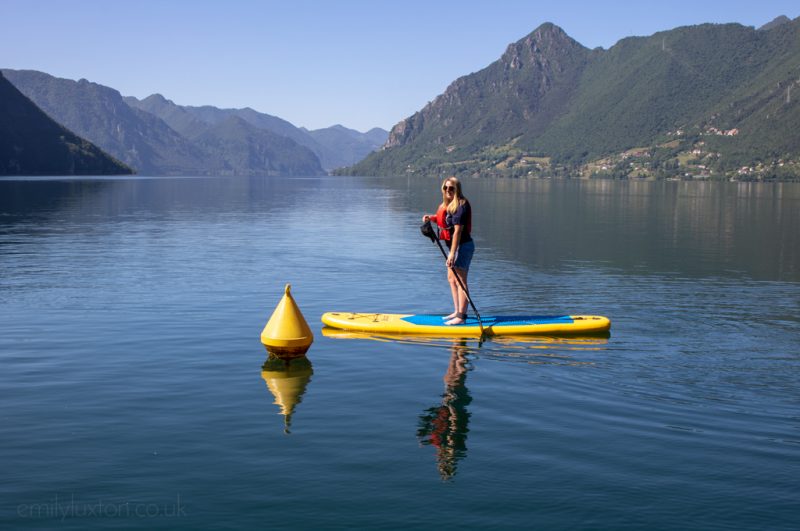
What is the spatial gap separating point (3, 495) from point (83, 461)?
1.25 m

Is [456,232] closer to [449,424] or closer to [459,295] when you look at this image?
[459,295]

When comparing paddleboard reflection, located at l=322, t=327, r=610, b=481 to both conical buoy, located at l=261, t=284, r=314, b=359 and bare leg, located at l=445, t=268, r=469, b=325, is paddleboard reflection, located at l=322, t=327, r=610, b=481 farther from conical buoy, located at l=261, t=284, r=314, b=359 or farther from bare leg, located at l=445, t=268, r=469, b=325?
conical buoy, located at l=261, t=284, r=314, b=359

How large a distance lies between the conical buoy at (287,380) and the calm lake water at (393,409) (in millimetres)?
68

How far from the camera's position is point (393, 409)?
13.2m

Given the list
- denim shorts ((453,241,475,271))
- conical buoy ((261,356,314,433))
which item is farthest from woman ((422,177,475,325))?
conical buoy ((261,356,314,433))

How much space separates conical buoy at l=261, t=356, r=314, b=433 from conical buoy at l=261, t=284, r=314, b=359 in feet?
0.94

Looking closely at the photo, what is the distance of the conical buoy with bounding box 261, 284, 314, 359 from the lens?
1589 centimetres

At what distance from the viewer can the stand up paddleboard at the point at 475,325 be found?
18703 millimetres

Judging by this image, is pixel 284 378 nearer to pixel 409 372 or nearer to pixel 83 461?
pixel 409 372

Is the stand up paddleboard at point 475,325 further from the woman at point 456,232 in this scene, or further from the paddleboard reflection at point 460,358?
the woman at point 456,232

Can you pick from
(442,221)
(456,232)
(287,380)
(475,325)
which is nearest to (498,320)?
(475,325)

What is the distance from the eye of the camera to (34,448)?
11.0m

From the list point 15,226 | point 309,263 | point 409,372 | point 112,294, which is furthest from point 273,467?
point 15,226

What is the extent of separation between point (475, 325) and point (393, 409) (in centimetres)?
598
